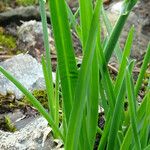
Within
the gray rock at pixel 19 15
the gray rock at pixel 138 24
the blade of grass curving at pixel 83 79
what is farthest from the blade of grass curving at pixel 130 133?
the gray rock at pixel 19 15

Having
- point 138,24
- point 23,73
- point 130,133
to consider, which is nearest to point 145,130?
point 130,133

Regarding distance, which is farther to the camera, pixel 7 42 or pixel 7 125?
pixel 7 42

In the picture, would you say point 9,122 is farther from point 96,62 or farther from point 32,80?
point 96,62

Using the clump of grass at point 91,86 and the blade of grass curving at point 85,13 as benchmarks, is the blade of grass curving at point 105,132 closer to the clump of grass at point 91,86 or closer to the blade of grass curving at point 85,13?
the clump of grass at point 91,86

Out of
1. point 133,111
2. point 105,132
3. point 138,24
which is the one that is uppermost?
point 133,111

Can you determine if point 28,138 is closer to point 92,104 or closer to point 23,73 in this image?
point 92,104

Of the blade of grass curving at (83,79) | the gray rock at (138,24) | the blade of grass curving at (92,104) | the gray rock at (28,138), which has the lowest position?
the gray rock at (138,24)

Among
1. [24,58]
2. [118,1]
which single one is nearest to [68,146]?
[24,58]
